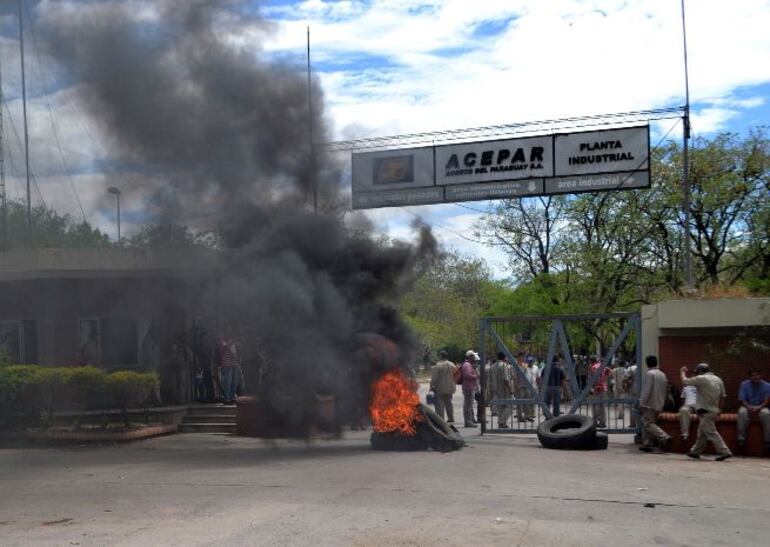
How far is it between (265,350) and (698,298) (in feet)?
24.4

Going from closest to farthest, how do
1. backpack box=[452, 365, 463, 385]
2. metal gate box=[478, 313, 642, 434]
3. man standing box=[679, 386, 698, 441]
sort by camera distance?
man standing box=[679, 386, 698, 441]
metal gate box=[478, 313, 642, 434]
backpack box=[452, 365, 463, 385]

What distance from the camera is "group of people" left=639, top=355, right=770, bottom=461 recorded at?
12.3 m

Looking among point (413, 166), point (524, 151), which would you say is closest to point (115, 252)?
point (413, 166)

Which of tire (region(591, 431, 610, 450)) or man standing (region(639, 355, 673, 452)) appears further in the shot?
tire (region(591, 431, 610, 450))

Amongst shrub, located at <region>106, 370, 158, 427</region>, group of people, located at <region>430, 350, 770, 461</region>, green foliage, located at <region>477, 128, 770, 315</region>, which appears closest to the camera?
group of people, located at <region>430, 350, 770, 461</region>

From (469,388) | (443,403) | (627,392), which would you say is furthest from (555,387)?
(443,403)

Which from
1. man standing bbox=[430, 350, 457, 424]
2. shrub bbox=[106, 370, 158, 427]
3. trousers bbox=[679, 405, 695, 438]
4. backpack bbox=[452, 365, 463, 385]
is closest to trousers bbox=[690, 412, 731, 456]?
trousers bbox=[679, 405, 695, 438]

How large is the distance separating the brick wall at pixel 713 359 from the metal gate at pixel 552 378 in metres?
0.58

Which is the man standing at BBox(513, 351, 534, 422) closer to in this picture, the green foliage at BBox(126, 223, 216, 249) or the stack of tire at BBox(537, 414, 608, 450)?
the stack of tire at BBox(537, 414, 608, 450)

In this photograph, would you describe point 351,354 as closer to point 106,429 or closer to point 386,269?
point 386,269

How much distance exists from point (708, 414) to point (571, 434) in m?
2.06

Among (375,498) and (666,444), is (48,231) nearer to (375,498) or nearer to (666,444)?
(375,498)

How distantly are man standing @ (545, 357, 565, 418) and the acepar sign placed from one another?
3.63m

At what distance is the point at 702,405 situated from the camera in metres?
12.2
